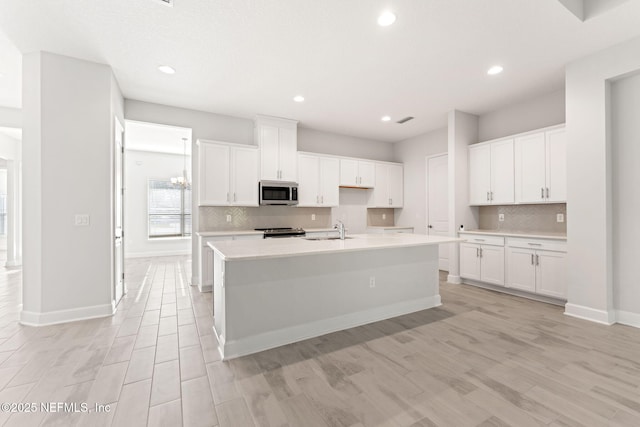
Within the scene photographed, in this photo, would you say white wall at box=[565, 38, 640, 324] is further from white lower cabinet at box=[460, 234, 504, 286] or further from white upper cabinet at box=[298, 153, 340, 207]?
white upper cabinet at box=[298, 153, 340, 207]

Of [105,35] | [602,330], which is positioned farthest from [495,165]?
[105,35]

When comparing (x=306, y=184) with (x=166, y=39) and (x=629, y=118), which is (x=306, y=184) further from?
(x=629, y=118)

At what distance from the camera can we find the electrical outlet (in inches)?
128

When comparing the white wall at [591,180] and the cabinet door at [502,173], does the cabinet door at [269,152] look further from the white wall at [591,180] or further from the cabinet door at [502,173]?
the white wall at [591,180]

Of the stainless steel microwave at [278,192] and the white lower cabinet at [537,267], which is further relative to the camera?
the stainless steel microwave at [278,192]

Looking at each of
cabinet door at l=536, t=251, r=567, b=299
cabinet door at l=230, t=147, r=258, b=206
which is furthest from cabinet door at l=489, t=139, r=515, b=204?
cabinet door at l=230, t=147, r=258, b=206

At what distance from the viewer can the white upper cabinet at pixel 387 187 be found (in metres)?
6.48

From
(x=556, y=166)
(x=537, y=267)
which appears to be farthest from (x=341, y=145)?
(x=537, y=267)

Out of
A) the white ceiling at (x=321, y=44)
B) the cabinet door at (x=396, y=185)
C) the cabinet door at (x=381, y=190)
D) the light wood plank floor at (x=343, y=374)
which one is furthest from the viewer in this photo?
the cabinet door at (x=396, y=185)

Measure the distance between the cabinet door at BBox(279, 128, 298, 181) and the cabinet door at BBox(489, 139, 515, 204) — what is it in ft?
11.0

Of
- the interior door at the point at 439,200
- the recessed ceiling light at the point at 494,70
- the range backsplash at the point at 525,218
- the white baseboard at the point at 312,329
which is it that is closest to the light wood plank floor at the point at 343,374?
the white baseboard at the point at 312,329

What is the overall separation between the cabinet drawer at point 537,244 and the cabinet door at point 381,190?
276 cm

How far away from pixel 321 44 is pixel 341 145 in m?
3.51

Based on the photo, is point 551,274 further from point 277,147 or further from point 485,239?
point 277,147
